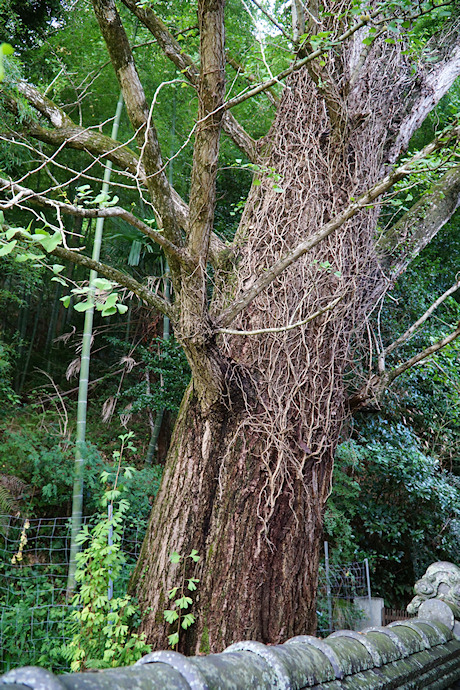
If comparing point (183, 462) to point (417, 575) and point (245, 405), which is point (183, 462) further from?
point (417, 575)

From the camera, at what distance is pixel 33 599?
3975 millimetres

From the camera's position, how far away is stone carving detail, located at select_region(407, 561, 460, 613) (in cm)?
288

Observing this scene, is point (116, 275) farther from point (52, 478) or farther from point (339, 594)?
point (339, 594)

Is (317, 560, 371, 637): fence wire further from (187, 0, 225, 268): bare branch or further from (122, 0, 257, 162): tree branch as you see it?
(122, 0, 257, 162): tree branch

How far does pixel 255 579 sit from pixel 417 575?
4572 mm

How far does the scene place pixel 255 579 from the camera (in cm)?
261

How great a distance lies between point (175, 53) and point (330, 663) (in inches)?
136

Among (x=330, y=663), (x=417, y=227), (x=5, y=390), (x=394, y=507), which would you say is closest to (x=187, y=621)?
(x=330, y=663)

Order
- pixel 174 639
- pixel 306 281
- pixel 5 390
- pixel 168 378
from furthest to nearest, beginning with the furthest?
pixel 168 378 → pixel 5 390 → pixel 306 281 → pixel 174 639

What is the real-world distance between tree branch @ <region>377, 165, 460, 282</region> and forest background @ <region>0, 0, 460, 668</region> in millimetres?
935

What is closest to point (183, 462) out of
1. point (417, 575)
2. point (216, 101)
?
point (216, 101)

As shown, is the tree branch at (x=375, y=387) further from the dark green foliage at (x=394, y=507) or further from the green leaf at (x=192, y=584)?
the dark green foliage at (x=394, y=507)

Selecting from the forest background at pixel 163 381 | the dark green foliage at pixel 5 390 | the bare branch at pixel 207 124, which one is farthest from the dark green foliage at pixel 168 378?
the bare branch at pixel 207 124

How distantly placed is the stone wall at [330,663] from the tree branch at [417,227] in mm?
2090
